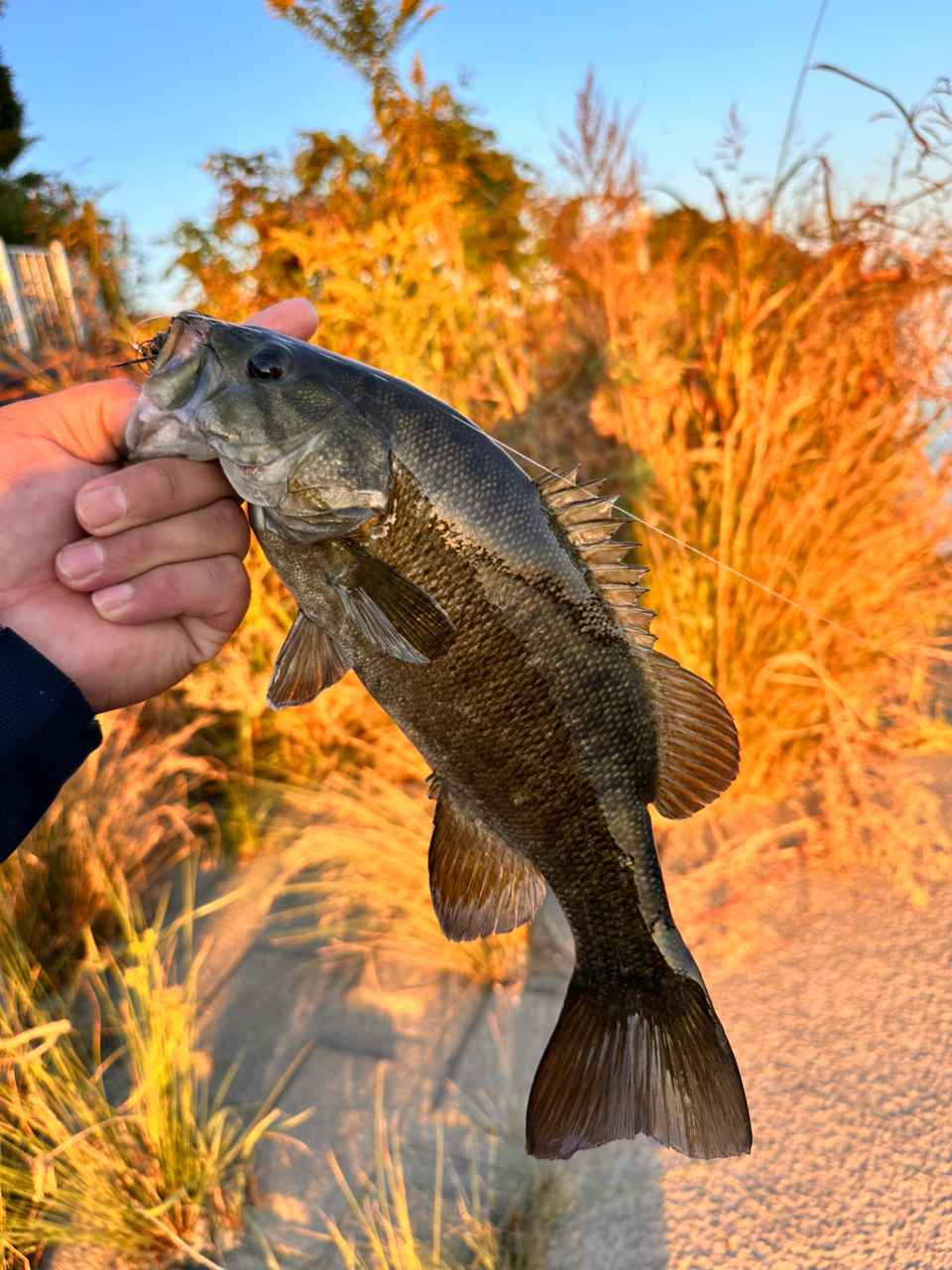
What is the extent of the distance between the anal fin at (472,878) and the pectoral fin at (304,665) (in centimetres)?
24

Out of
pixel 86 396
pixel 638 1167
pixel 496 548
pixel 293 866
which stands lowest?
pixel 638 1167

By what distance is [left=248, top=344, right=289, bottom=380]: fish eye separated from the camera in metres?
1.26

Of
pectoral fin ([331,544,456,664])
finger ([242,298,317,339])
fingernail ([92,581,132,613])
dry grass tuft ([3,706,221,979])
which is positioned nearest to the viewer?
pectoral fin ([331,544,456,664])

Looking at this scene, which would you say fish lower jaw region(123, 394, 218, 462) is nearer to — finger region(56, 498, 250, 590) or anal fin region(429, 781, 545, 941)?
finger region(56, 498, 250, 590)

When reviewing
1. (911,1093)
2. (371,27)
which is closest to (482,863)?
(911,1093)

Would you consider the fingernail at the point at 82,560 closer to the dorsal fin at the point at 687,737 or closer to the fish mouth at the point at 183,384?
the fish mouth at the point at 183,384

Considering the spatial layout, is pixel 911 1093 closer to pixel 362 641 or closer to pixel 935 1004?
pixel 935 1004

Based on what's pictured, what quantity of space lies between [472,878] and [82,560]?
87cm

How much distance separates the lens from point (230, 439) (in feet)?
4.12

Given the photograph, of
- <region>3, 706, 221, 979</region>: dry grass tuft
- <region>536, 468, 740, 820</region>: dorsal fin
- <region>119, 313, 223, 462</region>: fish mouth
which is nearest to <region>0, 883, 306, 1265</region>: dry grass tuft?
<region>3, 706, 221, 979</region>: dry grass tuft

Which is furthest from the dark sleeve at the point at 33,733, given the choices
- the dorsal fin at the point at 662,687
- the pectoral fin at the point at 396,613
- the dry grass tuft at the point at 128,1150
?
the dry grass tuft at the point at 128,1150

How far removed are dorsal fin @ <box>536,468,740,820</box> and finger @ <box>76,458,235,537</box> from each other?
2.03 feet

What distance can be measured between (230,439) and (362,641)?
1.18 feet

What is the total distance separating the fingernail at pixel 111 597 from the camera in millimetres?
1524
